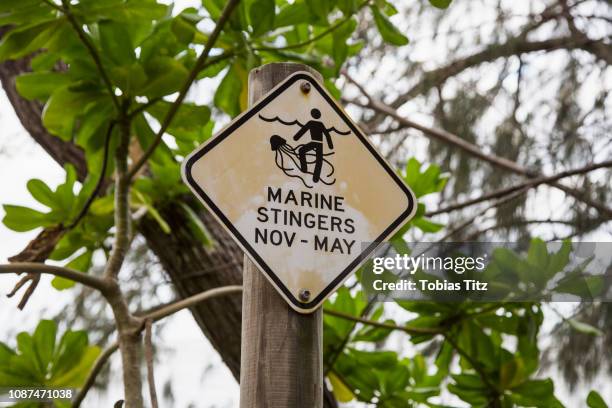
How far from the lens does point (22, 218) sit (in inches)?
61.8

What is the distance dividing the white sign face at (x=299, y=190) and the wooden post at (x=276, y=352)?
19mm

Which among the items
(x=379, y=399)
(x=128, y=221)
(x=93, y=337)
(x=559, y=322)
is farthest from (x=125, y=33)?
(x=93, y=337)

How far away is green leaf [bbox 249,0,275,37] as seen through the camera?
1382mm

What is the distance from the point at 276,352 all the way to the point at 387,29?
80 centimetres

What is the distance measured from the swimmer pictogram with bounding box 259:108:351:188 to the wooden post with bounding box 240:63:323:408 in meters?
0.11

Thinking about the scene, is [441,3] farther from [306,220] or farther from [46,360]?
[46,360]

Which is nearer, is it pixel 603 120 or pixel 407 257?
pixel 407 257

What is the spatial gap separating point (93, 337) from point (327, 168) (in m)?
2.25

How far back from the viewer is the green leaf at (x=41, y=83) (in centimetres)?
143

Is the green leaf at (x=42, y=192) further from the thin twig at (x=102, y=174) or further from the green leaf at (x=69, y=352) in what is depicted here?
the green leaf at (x=69, y=352)

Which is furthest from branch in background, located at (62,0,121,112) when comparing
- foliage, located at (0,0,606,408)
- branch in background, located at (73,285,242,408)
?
branch in background, located at (73,285,242,408)

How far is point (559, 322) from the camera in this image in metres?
2.33

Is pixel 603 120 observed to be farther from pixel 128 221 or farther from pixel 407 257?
pixel 128 221

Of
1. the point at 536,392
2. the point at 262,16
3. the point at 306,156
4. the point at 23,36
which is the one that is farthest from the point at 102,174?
the point at 536,392
